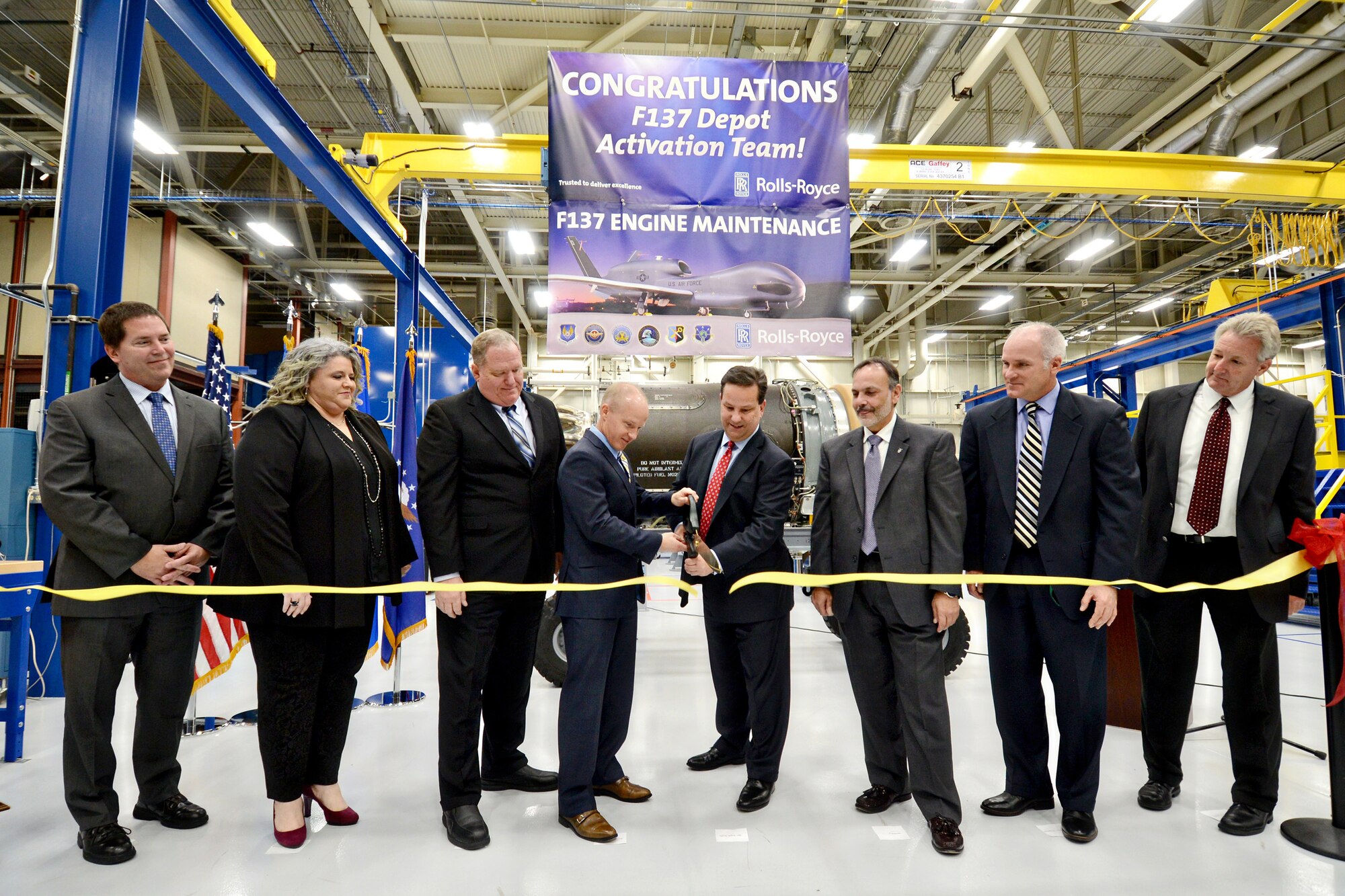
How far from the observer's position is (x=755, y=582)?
2816 mm

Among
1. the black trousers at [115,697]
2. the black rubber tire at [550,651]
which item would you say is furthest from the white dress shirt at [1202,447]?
the black trousers at [115,697]

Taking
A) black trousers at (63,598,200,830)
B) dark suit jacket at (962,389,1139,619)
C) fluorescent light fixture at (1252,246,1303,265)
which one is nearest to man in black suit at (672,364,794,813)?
dark suit jacket at (962,389,1139,619)

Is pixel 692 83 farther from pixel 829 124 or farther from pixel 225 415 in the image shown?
pixel 225 415

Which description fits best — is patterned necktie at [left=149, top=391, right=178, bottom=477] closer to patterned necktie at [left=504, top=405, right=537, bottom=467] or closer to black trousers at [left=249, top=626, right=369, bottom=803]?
black trousers at [left=249, top=626, right=369, bottom=803]

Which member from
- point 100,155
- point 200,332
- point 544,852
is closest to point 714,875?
point 544,852

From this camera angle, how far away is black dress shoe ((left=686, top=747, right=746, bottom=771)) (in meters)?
3.39

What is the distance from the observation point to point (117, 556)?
2.49m

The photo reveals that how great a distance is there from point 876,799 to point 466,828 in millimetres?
1655

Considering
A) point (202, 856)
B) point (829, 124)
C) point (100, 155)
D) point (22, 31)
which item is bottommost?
point (202, 856)

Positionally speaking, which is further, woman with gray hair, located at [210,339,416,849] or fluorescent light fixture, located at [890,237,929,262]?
fluorescent light fixture, located at [890,237,929,262]

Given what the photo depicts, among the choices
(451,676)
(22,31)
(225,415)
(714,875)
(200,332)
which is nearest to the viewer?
(714,875)

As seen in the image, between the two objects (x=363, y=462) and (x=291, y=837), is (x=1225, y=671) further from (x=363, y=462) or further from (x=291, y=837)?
(x=291, y=837)

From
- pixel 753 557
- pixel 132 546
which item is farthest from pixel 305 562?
pixel 753 557

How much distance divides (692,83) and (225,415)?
397 cm
